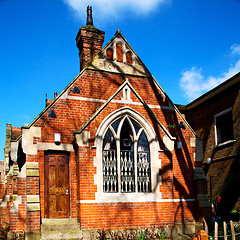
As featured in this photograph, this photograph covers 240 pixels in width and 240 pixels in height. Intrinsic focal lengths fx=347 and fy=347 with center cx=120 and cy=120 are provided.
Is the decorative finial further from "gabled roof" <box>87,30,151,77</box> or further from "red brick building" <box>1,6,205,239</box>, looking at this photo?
"red brick building" <box>1,6,205,239</box>

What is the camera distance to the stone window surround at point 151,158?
12.4 metres

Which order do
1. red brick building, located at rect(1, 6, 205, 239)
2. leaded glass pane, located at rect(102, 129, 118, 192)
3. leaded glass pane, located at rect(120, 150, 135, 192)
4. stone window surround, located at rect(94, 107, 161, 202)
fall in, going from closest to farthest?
red brick building, located at rect(1, 6, 205, 239)
stone window surround, located at rect(94, 107, 161, 202)
leaded glass pane, located at rect(102, 129, 118, 192)
leaded glass pane, located at rect(120, 150, 135, 192)

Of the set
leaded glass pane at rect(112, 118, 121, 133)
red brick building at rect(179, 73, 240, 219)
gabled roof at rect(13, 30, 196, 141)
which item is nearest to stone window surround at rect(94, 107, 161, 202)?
leaded glass pane at rect(112, 118, 121, 133)

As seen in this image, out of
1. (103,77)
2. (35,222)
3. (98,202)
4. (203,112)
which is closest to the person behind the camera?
(35,222)

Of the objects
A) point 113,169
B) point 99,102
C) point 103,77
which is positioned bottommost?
point 113,169

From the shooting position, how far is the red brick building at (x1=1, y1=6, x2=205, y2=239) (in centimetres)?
1217

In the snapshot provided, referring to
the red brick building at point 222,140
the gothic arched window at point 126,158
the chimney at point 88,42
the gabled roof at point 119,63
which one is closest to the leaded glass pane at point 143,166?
the gothic arched window at point 126,158

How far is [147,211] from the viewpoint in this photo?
42.1 feet

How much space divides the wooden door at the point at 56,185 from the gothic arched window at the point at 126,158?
4.80 ft

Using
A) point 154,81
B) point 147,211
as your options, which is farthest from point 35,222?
point 154,81

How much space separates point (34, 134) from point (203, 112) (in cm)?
1066

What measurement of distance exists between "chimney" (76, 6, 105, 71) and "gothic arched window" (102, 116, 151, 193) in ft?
14.1

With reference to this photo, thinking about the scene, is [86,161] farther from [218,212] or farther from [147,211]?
[218,212]

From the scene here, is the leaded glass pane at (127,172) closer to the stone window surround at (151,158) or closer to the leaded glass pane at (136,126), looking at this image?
the stone window surround at (151,158)
